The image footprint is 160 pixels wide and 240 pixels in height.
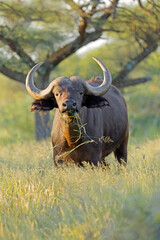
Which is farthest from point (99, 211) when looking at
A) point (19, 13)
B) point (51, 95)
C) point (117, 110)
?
point (19, 13)

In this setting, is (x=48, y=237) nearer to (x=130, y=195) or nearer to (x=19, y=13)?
(x=130, y=195)

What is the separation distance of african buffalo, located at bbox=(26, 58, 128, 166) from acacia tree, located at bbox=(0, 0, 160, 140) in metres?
4.91

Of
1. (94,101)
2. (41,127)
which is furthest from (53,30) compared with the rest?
(94,101)

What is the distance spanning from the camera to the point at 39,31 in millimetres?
12812

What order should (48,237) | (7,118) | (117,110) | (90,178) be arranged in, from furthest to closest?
1. (7,118)
2. (117,110)
3. (90,178)
4. (48,237)

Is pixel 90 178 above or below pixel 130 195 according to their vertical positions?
below

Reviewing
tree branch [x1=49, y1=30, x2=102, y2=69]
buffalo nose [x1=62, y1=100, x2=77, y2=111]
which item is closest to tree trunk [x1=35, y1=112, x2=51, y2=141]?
tree branch [x1=49, y1=30, x2=102, y2=69]

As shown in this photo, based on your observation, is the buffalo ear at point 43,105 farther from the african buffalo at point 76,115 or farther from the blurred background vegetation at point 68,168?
the blurred background vegetation at point 68,168

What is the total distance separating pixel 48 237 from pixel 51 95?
8.51ft

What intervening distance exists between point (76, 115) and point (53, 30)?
776 cm

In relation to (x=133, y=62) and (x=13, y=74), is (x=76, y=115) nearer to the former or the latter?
(x=13, y=74)

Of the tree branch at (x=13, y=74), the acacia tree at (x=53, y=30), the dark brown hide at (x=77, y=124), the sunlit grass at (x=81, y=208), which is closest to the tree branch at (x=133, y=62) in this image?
the acacia tree at (x=53, y=30)

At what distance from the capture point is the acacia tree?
448 inches

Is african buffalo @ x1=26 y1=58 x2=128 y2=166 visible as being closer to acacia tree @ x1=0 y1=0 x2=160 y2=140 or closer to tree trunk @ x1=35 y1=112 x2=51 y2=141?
acacia tree @ x1=0 y1=0 x2=160 y2=140
